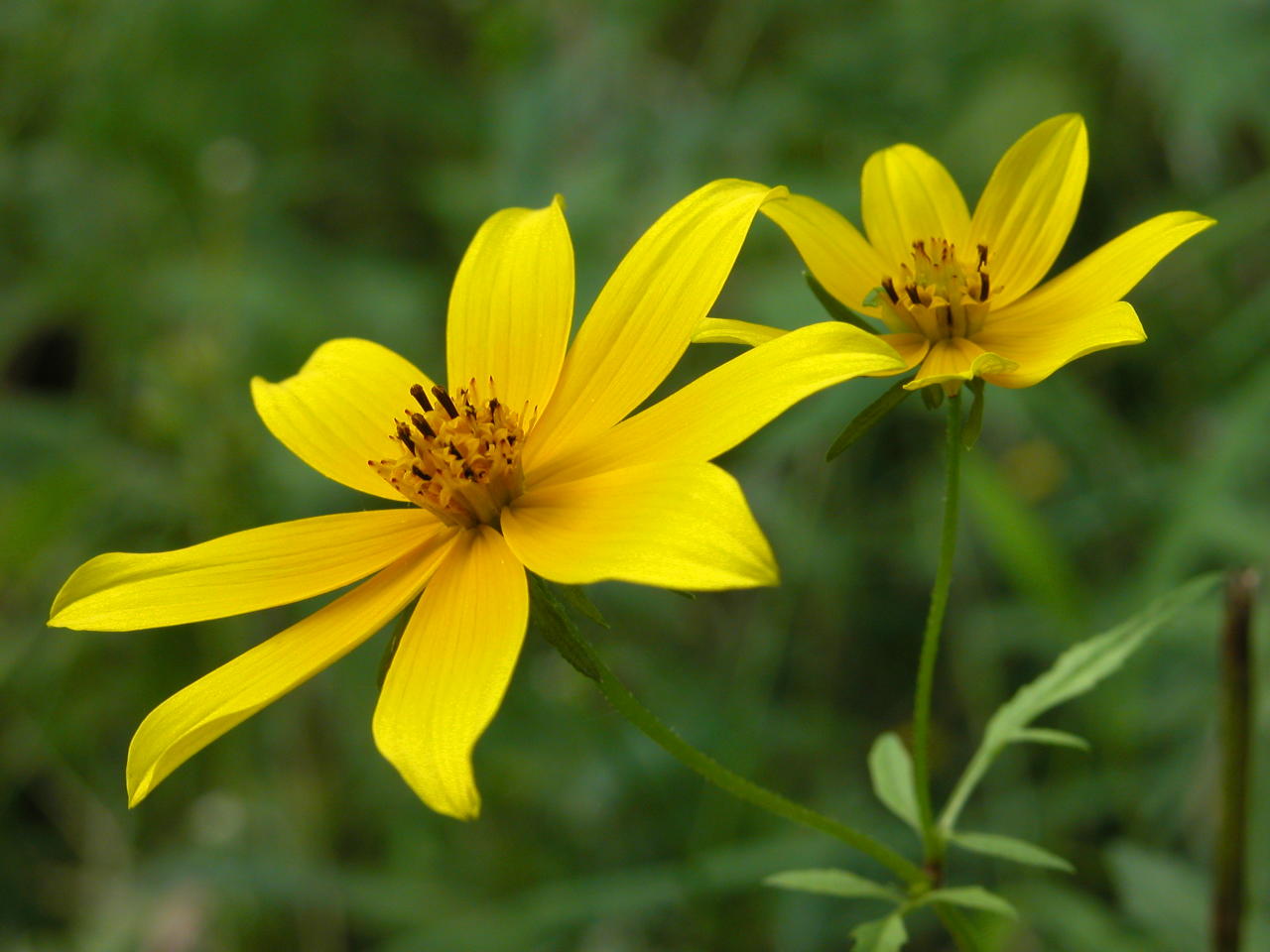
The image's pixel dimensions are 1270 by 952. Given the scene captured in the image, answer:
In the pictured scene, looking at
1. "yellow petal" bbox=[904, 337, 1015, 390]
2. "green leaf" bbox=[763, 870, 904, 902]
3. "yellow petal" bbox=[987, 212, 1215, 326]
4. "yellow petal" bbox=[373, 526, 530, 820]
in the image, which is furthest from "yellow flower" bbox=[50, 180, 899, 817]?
"green leaf" bbox=[763, 870, 904, 902]

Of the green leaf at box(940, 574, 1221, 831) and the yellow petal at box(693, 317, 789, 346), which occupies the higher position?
the yellow petal at box(693, 317, 789, 346)

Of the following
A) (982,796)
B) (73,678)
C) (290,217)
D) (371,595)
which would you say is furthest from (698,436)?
(290,217)

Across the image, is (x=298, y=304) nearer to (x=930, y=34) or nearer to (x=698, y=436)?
(x=930, y=34)

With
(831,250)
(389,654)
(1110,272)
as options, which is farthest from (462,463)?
(1110,272)

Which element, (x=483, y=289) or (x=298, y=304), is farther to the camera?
(x=298, y=304)

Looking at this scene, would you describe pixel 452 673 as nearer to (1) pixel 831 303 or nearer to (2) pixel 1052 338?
(1) pixel 831 303

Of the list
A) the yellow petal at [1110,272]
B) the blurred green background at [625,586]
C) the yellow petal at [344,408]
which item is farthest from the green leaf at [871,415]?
the blurred green background at [625,586]

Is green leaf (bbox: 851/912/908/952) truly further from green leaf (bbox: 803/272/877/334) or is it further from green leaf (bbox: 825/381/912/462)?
green leaf (bbox: 803/272/877/334)
